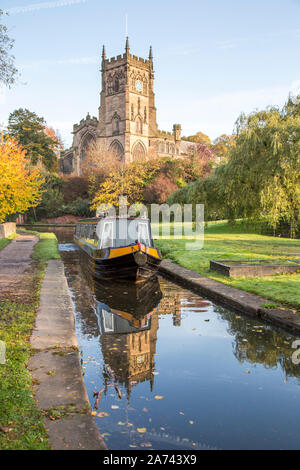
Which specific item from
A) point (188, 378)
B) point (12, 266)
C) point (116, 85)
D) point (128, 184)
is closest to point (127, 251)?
point (12, 266)

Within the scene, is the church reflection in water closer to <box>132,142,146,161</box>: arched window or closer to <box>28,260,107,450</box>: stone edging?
<box>28,260,107,450</box>: stone edging

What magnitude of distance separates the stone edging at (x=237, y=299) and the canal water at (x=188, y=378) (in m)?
0.20

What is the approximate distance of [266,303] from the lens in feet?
25.6

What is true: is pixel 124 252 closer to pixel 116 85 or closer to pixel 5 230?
pixel 5 230

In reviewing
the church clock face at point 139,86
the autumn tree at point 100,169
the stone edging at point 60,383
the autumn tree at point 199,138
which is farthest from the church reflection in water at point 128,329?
the autumn tree at point 199,138

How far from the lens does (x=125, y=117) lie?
6750 cm

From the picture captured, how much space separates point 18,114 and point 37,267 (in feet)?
208

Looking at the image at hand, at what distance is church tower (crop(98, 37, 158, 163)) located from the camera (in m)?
67.6

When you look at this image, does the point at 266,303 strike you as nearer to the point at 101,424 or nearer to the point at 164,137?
the point at 101,424

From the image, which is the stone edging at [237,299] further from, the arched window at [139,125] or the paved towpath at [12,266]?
the arched window at [139,125]

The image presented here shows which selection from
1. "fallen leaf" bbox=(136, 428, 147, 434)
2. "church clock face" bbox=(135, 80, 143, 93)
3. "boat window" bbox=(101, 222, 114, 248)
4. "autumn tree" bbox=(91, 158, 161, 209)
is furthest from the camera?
"church clock face" bbox=(135, 80, 143, 93)

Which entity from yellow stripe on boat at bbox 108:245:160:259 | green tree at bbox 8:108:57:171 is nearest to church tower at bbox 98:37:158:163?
green tree at bbox 8:108:57:171

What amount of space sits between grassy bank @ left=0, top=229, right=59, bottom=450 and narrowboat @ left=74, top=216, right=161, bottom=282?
383 centimetres
